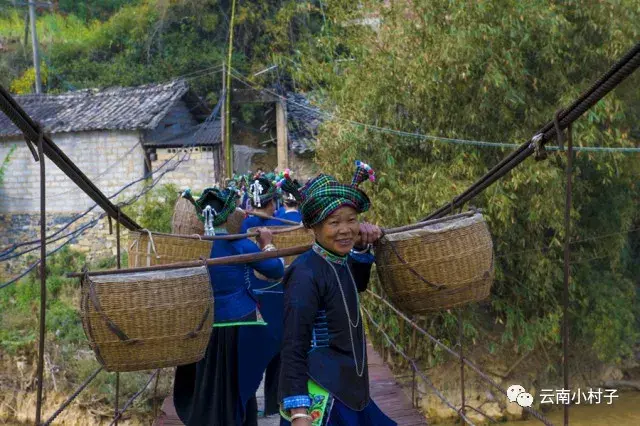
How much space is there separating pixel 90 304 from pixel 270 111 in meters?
15.7

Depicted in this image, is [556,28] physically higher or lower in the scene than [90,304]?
higher

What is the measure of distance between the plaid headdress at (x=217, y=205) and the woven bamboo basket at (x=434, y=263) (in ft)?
3.85

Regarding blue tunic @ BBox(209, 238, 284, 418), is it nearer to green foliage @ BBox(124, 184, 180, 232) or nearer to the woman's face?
the woman's face

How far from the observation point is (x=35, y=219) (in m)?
16.9

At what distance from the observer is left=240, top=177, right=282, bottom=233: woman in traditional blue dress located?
544 centimetres

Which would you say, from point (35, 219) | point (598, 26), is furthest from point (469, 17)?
point (35, 219)

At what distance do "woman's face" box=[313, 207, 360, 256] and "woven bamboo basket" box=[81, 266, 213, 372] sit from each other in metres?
0.51

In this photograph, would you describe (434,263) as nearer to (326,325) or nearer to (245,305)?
(326,325)

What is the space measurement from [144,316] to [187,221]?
165cm

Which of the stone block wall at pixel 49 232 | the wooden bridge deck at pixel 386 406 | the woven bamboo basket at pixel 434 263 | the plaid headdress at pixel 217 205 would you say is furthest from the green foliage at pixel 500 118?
the stone block wall at pixel 49 232

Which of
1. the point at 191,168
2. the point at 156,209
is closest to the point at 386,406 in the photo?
the point at 156,209

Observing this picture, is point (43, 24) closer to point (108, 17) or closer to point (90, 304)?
point (108, 17)

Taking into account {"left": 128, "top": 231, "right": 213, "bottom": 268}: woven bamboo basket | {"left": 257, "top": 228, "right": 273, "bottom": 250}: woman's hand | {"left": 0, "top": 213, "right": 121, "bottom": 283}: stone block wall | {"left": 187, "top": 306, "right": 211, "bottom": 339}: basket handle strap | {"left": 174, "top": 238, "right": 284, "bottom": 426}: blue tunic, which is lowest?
{"left": 0, "top": 213, "right": 121, "bottom": 283}: stone block wall

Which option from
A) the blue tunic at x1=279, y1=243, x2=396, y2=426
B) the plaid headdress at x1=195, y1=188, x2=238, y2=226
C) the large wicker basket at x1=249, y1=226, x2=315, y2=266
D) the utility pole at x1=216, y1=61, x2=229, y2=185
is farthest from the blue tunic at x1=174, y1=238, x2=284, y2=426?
the utility pole at x1=216, y1=61, x2=229, y2=185
